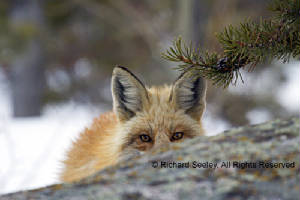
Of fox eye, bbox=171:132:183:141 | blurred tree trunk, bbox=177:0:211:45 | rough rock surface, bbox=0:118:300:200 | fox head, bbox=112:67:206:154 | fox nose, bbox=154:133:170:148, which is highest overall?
blurred tree trunk, bbox=177:0:211:45

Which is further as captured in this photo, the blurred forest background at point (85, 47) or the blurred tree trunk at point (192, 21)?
the blurred forest background at point (85, 47)

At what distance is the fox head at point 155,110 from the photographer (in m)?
3.34

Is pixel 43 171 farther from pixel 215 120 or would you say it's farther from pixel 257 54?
pixel 257 54

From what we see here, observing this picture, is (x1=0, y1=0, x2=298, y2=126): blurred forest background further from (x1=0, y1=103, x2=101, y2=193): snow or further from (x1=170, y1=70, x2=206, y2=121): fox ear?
(x1=170, y1=70, x2=206, y2=121): fox ear

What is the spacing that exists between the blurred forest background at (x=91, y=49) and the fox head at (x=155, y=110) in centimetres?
881

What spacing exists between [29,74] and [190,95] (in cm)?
1622

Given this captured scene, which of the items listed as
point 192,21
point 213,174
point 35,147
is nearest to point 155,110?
point 213,174

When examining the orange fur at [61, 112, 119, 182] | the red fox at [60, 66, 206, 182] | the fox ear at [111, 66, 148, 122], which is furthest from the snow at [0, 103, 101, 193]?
the fox ear at [111, 66, 148, 122]

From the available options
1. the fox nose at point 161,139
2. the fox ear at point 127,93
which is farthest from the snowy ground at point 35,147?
the fox nose at point 161,139

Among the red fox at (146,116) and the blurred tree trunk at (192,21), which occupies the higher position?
the blurred tree trunk at (192,21)

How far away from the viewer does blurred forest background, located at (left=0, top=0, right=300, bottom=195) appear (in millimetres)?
13602

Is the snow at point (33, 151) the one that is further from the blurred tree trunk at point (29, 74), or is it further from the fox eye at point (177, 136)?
the blurred tree trunk at point (29, 74)

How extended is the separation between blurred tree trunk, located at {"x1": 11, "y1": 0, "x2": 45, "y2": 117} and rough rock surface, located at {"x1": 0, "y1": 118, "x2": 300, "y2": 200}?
53.9ft

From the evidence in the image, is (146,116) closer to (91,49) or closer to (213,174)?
(213,174)
